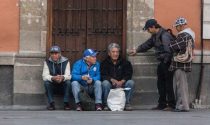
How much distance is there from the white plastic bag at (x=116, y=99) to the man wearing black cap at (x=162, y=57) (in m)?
0.77

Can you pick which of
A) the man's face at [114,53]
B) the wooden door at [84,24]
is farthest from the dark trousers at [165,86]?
the wooden door at [84,24]

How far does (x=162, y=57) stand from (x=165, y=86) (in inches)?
23.4

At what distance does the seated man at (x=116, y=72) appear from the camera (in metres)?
12.6

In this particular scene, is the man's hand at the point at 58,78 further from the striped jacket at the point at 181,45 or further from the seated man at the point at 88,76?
the striped jacket at the point at 181,45

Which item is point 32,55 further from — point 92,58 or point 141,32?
point 141,32

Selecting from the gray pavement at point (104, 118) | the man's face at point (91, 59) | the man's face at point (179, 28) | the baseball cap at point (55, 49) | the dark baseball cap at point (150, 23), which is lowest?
the gray pavement at point (104, 118)

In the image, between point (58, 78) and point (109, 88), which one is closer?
point (58, 78)

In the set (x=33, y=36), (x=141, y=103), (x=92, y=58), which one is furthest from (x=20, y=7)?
(x=141, y=103)

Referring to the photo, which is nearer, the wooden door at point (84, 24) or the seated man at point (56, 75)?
the seated man at point (56, 75)

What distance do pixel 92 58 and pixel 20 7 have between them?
176 centimetres

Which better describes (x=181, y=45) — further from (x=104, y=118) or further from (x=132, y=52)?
(x=104, y=118)

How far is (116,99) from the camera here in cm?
1250

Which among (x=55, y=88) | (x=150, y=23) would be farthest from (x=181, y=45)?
(x=55, y=88)

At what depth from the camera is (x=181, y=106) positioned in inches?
483
